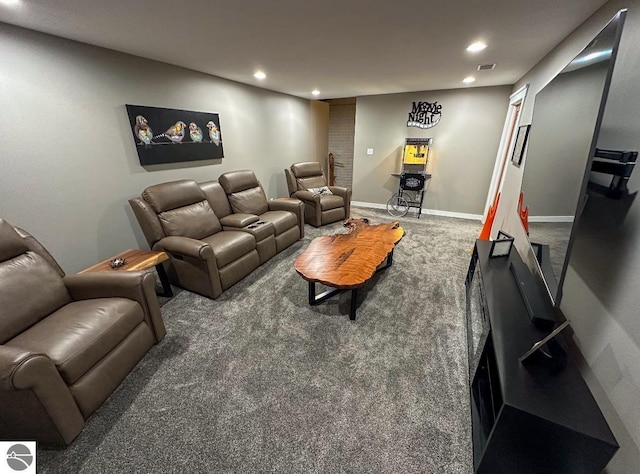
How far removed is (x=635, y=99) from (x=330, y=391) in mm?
1979

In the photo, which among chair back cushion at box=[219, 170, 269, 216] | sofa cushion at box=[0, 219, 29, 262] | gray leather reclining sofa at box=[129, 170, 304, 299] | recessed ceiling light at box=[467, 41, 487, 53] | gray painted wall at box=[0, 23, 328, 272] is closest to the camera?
sofa cushion at box=[0, 219, 29, 262]

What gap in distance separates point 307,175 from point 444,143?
2546 millimetres

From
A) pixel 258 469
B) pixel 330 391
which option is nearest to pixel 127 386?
pixel 258 469

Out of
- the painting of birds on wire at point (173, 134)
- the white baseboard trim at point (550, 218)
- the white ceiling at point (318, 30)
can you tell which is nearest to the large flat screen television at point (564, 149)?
the white baseboard trim at point (550, 218)

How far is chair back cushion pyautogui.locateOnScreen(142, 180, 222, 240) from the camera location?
2516 mm

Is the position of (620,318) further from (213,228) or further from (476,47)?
(213,228)

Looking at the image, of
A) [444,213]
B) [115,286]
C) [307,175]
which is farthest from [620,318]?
[444,213]

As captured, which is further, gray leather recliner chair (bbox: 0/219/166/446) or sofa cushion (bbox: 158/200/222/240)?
sofa cushion (bbox: 158/200/222/240)

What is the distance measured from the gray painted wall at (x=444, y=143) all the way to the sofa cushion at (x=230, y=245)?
11.4 ft

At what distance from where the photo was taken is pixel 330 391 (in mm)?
1549

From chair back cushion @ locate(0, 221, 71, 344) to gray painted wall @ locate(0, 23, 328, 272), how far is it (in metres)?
0.64

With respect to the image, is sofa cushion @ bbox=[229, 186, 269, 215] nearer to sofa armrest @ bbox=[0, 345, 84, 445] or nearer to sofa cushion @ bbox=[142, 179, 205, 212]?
sofa cushion @ bbox=[142, 179, 205, 212]

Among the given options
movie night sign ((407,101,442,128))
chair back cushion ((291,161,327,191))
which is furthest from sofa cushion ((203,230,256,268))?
movie night sign ((407,101,442,128))

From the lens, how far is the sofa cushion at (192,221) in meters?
2.54
